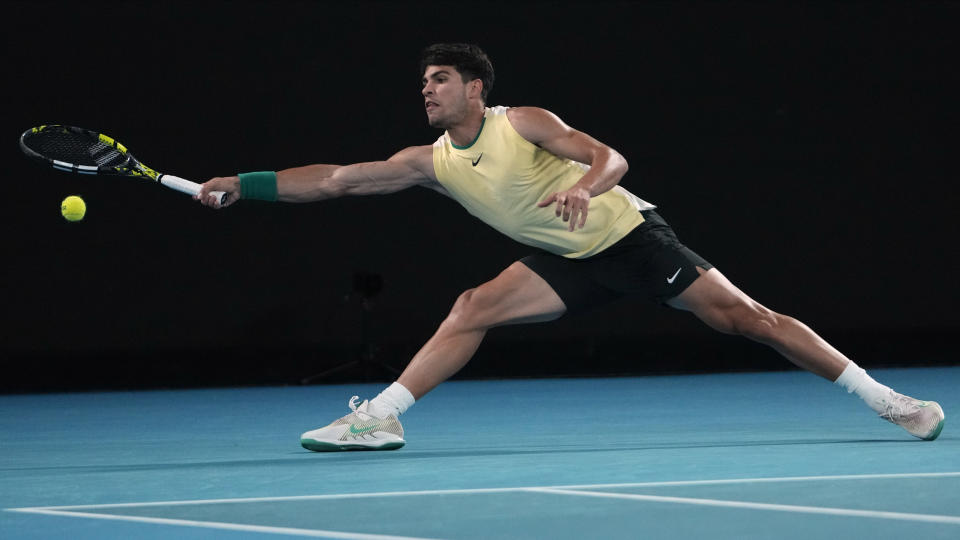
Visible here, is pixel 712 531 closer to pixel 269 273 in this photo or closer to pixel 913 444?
pixel 913 444

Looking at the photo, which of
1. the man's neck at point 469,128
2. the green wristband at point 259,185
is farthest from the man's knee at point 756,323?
the green wristband at point 259,185

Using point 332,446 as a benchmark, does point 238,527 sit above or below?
above

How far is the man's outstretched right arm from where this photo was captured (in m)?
5.42

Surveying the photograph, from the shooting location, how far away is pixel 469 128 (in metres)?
5.28

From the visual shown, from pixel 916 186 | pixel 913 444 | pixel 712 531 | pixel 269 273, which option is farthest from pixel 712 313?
pixel 916 186

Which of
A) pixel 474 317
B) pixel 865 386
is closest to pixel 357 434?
pixel 474 317

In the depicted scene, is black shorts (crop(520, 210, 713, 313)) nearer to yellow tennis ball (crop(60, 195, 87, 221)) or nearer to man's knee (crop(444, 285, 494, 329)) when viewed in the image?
man's knee (crop(444, 285, 494, 329))

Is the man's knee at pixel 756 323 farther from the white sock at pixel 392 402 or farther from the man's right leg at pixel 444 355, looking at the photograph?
the white sock at pixel 392 402

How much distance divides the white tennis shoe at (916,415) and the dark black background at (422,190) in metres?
5.66

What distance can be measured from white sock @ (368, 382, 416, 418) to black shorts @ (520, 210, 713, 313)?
2.09 feet

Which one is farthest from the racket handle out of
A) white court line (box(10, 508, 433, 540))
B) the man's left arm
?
white court line (box(10, 508, 433, 540))

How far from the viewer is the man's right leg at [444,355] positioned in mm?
5273

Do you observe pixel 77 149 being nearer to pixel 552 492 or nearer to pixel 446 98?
pixel 446 98

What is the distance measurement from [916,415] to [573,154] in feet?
5.03
